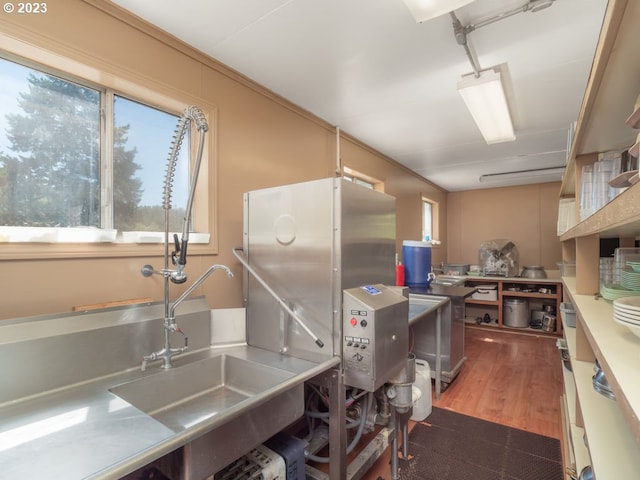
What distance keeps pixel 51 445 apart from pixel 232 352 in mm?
809

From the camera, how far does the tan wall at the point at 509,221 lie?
5.38 metres

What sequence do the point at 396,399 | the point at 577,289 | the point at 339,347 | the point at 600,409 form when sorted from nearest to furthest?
the point at 600,409
the point at 339,347
the point at 577,289
the point at 396,399

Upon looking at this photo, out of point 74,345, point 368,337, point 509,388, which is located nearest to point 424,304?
point 509,388

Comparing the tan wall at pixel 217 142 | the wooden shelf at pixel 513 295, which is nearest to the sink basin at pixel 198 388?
the tan wall at pixel 217 142

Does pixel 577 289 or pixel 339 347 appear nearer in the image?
pixel 339 347

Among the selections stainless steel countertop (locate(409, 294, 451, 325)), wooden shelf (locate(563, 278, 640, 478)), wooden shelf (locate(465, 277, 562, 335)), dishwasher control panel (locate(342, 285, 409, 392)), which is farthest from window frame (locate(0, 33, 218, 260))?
wooden shelf (locate(465, 277, 562, 335))

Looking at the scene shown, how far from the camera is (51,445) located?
2.63 ft

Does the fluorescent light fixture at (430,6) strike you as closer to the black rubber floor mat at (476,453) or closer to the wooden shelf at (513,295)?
the black rubber floor mat at (476,453)

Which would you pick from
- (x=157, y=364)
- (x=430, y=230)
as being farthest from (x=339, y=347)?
(x=430, y=230)

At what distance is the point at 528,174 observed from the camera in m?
4.68

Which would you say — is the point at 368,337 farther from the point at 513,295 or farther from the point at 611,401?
→ the point at 513,295

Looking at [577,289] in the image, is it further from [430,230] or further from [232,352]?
[430,230]

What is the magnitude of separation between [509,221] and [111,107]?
20.2 feet

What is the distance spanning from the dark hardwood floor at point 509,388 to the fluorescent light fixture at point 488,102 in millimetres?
2212
